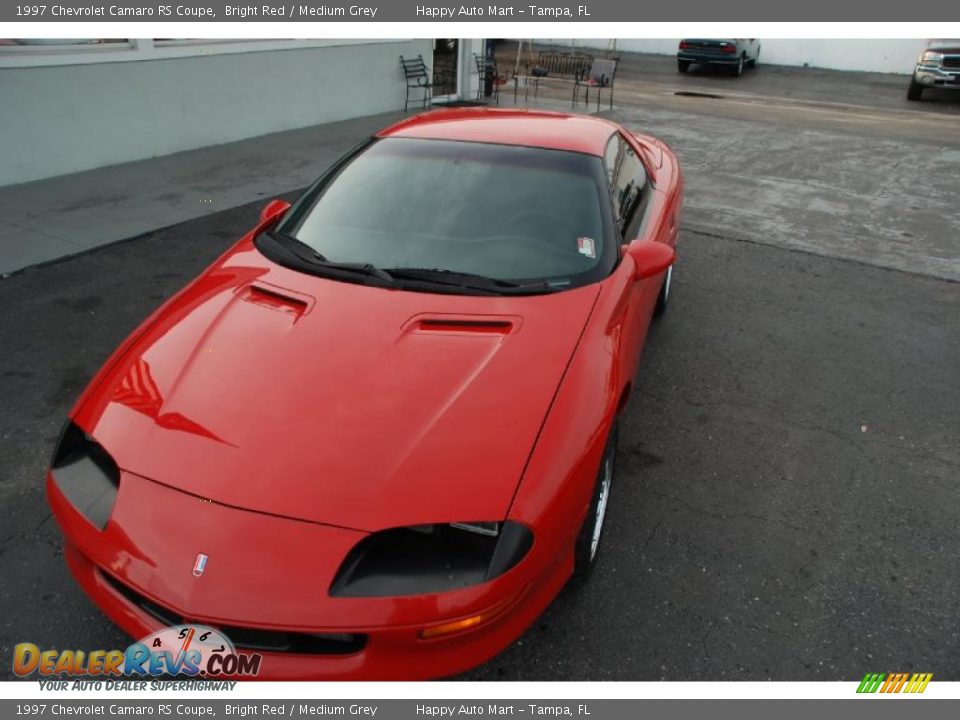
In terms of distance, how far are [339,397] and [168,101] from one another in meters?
7.76

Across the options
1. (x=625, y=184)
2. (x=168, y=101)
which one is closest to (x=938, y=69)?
(x=168, y=101)

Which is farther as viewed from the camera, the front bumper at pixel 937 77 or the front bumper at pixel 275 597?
the front bumper at pixel 937 77

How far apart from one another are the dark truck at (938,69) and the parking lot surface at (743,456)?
11.8 m

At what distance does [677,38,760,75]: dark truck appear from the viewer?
20500mm

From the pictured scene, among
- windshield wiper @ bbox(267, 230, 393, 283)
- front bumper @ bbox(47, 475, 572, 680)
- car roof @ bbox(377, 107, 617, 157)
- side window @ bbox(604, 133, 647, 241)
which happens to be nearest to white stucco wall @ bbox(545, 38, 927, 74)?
side window @ bbox(604, 133, 647, 241)

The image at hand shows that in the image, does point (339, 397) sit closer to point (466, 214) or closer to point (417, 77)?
point (466, 214)

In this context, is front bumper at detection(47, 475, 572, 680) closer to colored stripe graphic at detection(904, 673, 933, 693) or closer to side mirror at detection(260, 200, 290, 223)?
colored stripe graphic at detection(904, 673, 933, 693)

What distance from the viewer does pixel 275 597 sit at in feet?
6.04

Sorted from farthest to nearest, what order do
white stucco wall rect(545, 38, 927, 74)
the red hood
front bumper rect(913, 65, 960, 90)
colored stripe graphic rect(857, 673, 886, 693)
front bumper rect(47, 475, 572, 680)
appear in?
1. white stucco wall rect(545, 38, 927, 74)
2. front bumper rect(913, 65, 960, 90)
3. colored stripe graphic rect(857, 673, 886, 693)
4. the red hood
5. front bumper rect(47, 475, 572, 680)

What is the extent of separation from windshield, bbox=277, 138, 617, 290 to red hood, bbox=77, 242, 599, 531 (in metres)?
0.25

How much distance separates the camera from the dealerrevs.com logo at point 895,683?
7.69ft

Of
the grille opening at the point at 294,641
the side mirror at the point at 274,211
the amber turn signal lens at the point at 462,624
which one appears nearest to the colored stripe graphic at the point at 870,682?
the amber turn signal lens at the point at 462,624

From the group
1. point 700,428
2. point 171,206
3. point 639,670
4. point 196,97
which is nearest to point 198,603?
point 639,670

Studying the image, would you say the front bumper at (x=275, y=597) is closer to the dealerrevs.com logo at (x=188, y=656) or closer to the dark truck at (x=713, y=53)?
the dealerrevs.com logo at (x=188, y=656)
